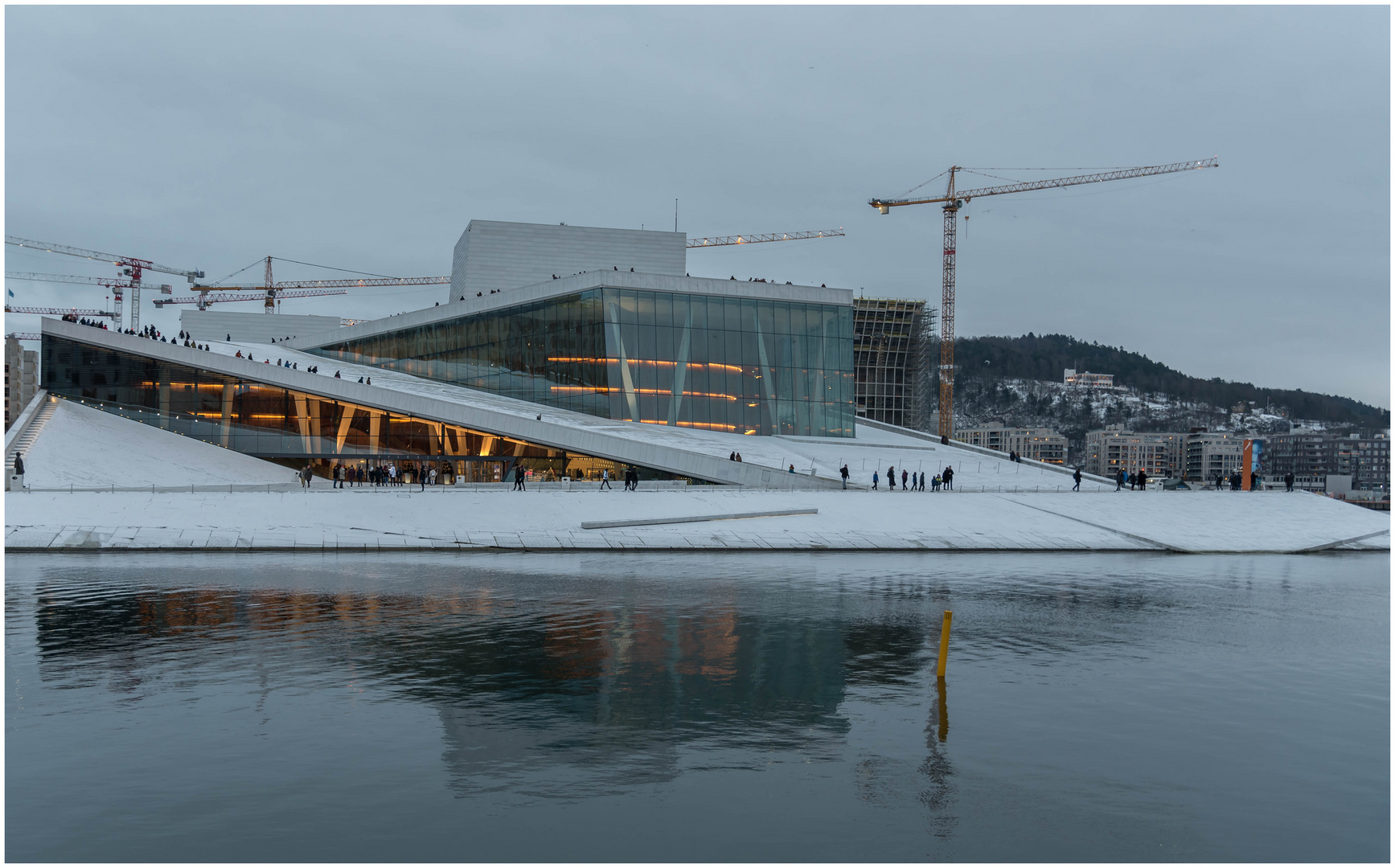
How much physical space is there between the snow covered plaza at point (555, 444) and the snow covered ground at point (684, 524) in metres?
0.11

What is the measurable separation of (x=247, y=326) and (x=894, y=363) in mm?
62950

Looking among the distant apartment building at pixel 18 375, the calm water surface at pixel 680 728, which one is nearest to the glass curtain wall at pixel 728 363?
the calm water surface at pixel 680 728

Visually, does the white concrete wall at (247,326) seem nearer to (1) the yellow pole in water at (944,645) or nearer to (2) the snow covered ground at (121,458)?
(2) the snow covered ground at (121,458)

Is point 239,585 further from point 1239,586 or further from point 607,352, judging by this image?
point 607,352

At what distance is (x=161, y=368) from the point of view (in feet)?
143

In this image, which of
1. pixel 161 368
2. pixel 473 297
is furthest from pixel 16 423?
pixel 473 297

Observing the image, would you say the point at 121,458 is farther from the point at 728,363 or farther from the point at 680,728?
the point at 680,728

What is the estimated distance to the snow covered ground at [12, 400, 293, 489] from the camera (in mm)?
34397

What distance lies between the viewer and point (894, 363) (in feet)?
350

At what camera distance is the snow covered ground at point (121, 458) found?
34.4 meters

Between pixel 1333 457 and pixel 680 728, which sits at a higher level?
pixel 1333 457

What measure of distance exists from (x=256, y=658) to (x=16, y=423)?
34258 millimetres

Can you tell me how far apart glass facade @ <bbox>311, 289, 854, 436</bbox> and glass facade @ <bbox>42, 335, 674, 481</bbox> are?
24.2 ft

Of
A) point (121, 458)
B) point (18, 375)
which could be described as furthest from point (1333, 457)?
point (18, 375)
